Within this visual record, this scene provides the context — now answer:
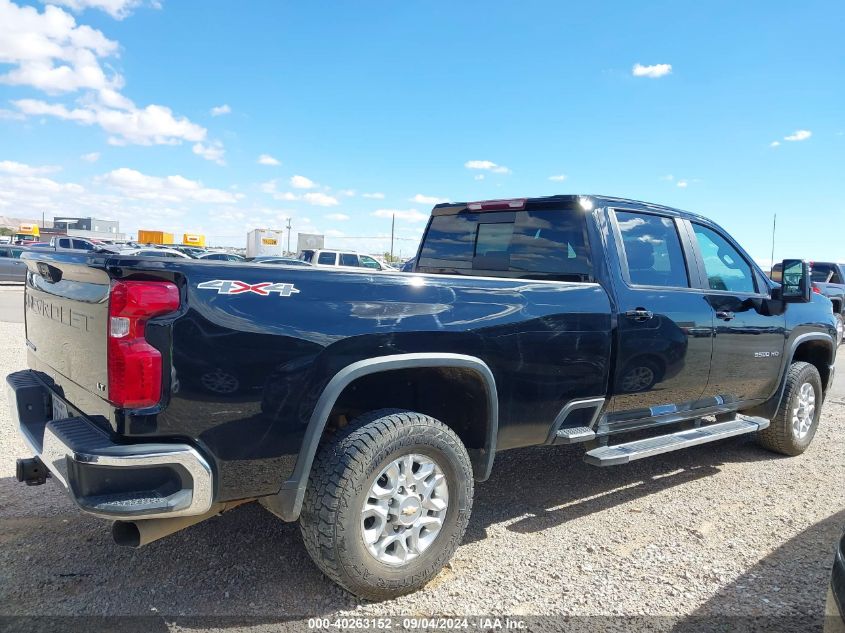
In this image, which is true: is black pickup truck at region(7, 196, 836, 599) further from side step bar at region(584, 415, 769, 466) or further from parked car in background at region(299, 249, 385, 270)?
parked car in background at region(299, 249, 385, 270)

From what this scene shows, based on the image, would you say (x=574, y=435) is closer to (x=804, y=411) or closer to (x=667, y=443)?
(x=667, y=443)

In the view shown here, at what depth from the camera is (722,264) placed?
4.80m

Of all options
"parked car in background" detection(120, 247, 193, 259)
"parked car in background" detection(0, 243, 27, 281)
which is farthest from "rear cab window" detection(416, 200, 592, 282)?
"parked car in background" detection(0, 243, 27, 281)

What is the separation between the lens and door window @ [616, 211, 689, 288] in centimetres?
414

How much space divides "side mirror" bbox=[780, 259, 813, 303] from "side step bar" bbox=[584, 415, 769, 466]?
39.1 inches

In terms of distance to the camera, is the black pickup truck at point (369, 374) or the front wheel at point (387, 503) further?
the front wheel at point (387, 503)

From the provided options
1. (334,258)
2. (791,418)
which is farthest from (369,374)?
(334,258)

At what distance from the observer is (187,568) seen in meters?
3.15

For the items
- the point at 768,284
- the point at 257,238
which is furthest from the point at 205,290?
the point at 257,238

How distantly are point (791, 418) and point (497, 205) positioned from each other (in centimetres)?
321

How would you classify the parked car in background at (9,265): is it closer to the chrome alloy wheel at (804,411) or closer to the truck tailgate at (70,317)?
the truck tailgate at (70,317)

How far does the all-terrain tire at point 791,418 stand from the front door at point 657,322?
1339 mm

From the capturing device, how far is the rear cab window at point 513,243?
3982 mm

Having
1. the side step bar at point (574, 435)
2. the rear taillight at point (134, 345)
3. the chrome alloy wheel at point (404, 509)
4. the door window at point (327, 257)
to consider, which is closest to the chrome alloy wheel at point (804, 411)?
the side step bar at point (574, 435)
